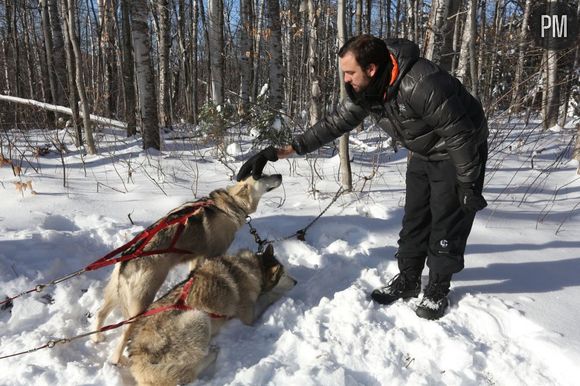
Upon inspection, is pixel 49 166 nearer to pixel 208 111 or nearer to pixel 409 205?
pixel 208 111

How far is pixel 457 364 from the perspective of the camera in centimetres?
→ 262

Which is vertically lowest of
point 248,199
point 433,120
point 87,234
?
point 87,234

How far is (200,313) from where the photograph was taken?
112 inches

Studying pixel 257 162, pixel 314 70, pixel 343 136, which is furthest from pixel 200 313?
pixel 314 70

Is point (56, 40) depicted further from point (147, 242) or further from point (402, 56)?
point (402, 56)

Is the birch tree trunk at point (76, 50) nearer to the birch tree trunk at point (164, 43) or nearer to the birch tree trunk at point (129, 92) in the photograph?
→ the birch tree trunk at point (164, 43)

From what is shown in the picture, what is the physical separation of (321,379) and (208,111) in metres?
7.47

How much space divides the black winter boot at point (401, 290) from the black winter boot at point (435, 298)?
7.9 inches

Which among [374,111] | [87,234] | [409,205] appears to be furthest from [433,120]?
[87,234]

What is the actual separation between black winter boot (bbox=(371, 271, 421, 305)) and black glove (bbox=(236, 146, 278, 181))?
1612mm

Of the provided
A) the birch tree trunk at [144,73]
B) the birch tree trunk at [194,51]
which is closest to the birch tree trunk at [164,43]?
the birch tree trunk at [194,51]

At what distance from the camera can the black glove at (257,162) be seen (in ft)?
11.9

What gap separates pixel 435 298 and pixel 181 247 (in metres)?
2.30

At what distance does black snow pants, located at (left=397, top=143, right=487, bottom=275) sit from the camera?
288cm
